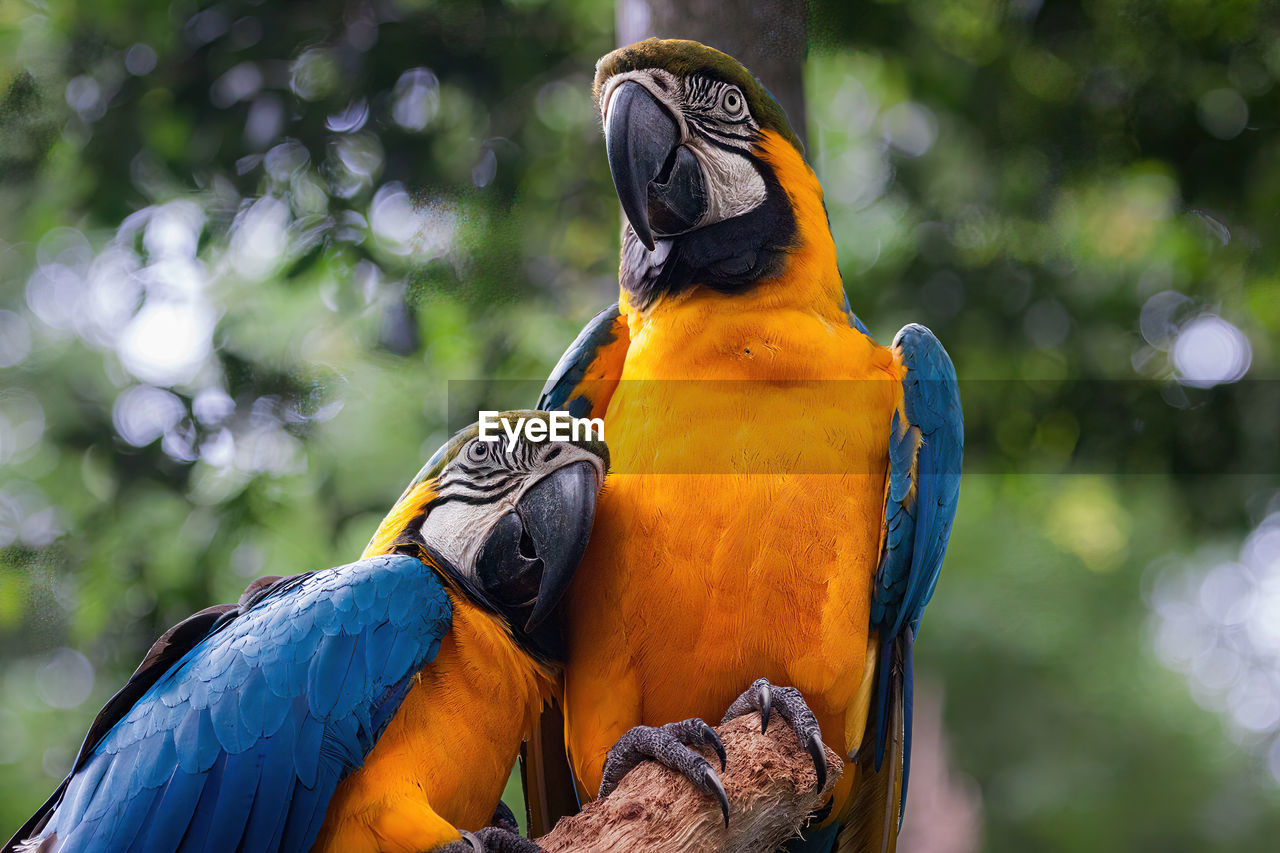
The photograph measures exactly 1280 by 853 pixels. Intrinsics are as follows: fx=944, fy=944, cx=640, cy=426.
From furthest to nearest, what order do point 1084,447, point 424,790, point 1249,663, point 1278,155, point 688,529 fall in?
1. point 1249,663
2. point 1084,447
3. point 1278,155
4. point 688,529
5. point 424,790

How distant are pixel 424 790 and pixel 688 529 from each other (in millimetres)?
718

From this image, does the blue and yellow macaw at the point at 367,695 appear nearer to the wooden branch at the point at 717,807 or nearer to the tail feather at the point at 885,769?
the wooden branch at the point at 717,807

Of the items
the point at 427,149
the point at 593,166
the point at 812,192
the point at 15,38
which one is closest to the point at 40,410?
the point at 15,38

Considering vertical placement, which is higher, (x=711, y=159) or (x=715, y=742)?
(x=711, y=159)

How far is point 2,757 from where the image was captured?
4512 millimetres

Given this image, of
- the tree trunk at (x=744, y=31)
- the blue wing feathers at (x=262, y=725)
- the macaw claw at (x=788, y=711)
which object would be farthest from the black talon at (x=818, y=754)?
the tree trunk at (x=744, y=31)

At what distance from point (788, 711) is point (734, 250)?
97 centimetres

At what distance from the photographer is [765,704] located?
5.93ft

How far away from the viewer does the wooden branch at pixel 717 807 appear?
63.8 inches

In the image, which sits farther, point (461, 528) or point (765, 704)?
point (461, 528)

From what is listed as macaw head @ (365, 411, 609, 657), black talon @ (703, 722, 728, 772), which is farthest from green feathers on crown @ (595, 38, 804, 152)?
black talon @ (703, 722, 728, 772)

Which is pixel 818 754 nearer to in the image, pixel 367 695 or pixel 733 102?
pixel 367 695

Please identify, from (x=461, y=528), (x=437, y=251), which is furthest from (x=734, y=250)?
(x=437, y=251)

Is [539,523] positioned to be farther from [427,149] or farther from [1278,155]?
[1278,155]
